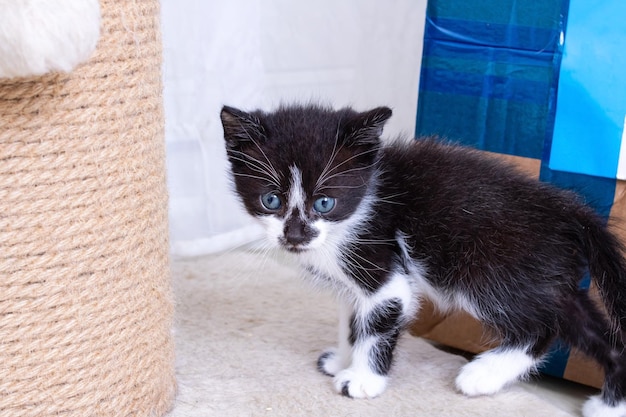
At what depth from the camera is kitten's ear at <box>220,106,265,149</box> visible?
123 cm

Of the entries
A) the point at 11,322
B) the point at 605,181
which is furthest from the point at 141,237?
the point at 605,181

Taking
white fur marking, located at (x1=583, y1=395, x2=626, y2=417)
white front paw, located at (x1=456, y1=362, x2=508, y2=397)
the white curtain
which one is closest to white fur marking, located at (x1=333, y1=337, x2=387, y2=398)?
white front paw, located at (x1=456, y1=362, x2=508, y2=397)

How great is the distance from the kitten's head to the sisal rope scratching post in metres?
0.15

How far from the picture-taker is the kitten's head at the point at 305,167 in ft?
3.99

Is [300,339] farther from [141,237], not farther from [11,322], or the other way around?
[11,322]

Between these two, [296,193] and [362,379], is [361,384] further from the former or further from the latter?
[296,193]

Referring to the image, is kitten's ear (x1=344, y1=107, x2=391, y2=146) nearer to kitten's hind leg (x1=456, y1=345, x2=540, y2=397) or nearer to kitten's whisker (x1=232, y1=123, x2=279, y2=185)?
kitten's whisker (x1=232, y1=123, x2=279, y2=185)

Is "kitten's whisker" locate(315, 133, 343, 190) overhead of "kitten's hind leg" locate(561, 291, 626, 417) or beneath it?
overhead

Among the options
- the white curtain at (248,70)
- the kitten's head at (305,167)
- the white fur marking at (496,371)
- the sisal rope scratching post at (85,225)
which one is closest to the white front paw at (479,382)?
the white fur marking at (496,371)

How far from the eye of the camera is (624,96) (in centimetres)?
131

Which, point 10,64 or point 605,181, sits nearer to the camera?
point 10,64

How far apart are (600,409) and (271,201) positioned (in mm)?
656

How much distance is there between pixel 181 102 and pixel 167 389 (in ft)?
3.03

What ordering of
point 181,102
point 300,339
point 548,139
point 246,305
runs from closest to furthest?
point 548,139
point 300,339
point 246,305
point 181,102
